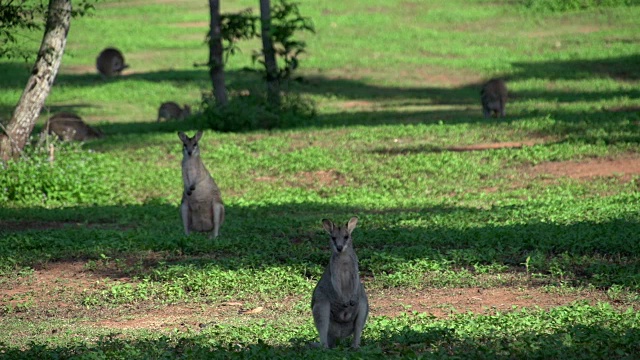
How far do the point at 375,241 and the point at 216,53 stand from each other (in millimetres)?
14170

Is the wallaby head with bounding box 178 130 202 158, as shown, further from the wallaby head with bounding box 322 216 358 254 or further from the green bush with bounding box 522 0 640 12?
the green bush with bounding box 522 0 640 12

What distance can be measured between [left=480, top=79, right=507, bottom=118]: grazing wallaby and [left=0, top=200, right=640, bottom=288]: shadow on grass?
9357 mm

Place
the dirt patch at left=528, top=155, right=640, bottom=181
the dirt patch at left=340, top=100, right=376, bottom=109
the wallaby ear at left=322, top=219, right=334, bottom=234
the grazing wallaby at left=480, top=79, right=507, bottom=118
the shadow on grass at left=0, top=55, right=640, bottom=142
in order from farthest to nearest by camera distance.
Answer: the dirt patch at left=340, top=100, right=376, bottom=109 < the shadow on grass at left=0, top=55, right=640, bottom=142 < the grazing wallaby at left=480, top=79, right=507, bottom=118 < the dirt patch at left=528, top=155, right=640, bottom=181 < the wallaby ear at left=322, top=219, right=334, bottom=234

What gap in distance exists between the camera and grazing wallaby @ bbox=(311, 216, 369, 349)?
24.8 feet

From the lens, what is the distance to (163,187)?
59.6 ft

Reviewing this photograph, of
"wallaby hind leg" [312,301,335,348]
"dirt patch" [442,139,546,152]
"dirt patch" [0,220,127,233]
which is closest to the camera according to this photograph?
"wallaby hind leg" [312,301,335,348]

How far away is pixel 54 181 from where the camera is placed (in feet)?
55.9

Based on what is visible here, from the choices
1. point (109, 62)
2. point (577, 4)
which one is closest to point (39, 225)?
point (109, 62)

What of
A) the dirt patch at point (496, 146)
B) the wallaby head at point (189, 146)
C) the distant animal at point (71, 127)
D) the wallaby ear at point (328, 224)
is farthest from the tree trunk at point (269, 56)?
the wallaby ear at point (328, 224)

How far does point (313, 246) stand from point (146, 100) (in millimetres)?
20294

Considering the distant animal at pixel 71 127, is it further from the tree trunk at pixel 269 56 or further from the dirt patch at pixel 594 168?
the dirt patch at pixel 594 168

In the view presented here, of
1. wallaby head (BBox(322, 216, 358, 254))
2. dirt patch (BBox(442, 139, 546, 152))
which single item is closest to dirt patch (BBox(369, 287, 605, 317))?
wallaby head (BBox(322, 216, 358, 254))

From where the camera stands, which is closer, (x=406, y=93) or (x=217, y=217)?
(x=217, y=217)

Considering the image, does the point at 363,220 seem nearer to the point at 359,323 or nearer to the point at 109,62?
the point at 359,323
